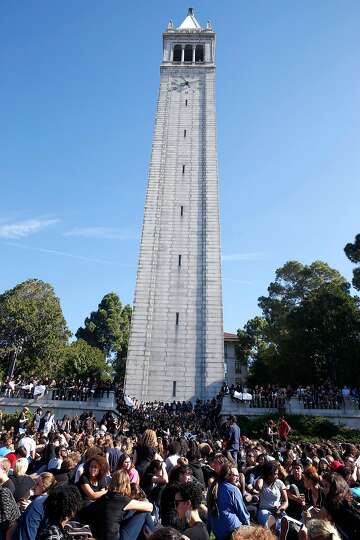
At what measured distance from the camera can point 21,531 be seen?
14.7ft

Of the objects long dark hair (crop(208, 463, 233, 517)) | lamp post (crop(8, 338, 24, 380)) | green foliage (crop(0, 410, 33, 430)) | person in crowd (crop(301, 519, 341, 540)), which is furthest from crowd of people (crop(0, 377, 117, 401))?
person in crowd (crop(301, 519, 341, 540))

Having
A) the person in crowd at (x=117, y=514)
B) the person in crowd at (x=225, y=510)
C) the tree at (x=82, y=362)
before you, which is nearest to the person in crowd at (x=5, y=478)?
the person in crowd at (x=117, y=514)

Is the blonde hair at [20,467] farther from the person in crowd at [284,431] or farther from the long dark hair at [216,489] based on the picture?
the person in crowd at [284,431]

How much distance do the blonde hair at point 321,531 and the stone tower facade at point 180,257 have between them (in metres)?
28.3

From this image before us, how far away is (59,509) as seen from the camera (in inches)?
166

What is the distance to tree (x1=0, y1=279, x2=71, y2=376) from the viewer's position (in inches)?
1636

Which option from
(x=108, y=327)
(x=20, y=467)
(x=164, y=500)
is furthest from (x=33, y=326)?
(x=164, y=500)

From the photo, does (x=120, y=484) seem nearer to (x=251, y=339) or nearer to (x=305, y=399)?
(x=305, y=399)

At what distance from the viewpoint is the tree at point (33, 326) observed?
4156 cm

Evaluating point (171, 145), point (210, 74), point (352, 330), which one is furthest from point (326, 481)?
point (210, 74)

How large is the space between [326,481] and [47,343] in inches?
1606

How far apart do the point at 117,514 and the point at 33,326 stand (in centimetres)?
3998

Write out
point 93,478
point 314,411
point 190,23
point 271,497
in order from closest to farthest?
point 93,478
point 271,497
point 314,411
point 190,23

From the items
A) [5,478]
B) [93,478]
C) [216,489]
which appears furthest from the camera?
[93,478]
